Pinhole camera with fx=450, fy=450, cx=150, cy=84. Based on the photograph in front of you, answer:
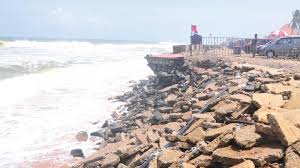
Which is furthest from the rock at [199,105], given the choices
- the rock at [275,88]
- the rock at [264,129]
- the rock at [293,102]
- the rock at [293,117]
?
the rock at [264,129]

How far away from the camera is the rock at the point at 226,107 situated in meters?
9.36

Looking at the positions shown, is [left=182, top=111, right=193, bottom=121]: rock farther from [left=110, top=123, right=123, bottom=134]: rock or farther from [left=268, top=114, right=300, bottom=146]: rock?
[left=268, top=114, right=300, bottom=146]: rock

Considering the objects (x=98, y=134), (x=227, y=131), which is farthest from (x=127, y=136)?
(x=227, y=131)

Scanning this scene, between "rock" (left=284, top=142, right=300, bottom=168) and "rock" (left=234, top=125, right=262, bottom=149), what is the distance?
595mm

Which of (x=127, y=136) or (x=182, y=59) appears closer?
(x=127, y=136)

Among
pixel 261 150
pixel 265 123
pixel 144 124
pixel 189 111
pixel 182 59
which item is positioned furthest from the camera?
pixel 182 59

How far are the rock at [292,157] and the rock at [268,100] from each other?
2.35 meters

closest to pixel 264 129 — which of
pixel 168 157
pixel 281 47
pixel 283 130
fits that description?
pixel 283 130

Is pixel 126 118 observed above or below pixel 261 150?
below

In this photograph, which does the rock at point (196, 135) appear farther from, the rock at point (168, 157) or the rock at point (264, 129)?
the rock at point (264, 129)

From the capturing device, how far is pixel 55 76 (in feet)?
115

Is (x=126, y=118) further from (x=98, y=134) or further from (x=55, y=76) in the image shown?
(x=55, y=76)

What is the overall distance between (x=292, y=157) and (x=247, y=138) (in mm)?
867

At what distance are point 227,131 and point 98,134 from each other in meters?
7.79
